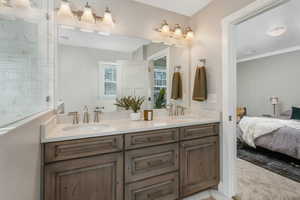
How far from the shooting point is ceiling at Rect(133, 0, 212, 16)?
2031 millimetres

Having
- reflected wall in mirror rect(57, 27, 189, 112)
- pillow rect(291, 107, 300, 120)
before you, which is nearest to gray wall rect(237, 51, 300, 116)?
pillow rect(291, 107, 300, 120)

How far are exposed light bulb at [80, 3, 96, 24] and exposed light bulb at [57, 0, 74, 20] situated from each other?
13 centimetres

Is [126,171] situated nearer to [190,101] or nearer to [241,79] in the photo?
[190,101]

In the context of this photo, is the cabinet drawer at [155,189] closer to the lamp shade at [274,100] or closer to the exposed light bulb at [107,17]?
the exposed light bulb at [107,17]

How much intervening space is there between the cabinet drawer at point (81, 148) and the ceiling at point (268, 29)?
2974 mm

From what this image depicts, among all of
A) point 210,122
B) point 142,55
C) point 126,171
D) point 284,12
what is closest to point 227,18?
point 142,55

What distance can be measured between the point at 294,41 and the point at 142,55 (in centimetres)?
A: 429

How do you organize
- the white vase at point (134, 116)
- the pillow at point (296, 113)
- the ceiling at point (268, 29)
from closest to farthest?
the white vase at point (134, 116)
the ceiling at point (268, 29)
the pillow at point (296, 113)

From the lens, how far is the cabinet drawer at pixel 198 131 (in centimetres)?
163

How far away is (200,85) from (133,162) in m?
1.35

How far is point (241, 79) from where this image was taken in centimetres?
599

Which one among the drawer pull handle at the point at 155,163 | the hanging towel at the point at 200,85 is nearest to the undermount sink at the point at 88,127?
the drawer pull handle at the point at 155,163

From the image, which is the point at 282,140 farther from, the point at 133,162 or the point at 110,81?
the point at 110,81

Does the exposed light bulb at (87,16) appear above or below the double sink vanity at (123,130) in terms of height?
above
